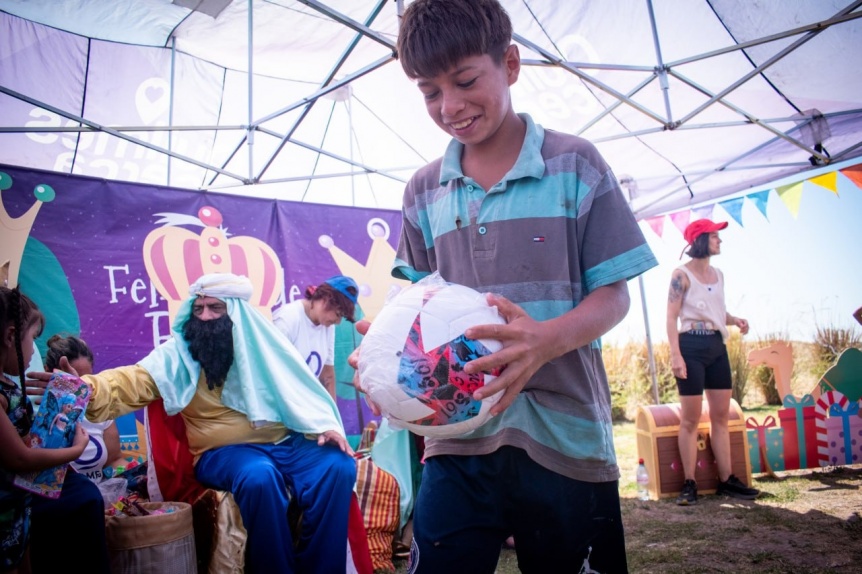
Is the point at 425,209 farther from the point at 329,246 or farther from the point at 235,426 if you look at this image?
the point at 329,246

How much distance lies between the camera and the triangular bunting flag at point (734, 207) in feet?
22.5

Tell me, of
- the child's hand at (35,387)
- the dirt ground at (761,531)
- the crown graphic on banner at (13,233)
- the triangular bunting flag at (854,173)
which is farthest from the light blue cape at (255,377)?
the triangular bunting flag at (854,173)

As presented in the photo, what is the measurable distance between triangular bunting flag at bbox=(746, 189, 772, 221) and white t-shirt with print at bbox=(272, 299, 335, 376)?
5100mm

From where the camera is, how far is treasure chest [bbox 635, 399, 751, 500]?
5223mm

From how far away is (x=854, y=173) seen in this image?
616 cm

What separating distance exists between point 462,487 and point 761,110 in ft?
20.7

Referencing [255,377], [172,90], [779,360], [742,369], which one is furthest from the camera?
[742,369]

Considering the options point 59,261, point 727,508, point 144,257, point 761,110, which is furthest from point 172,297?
point 761,110

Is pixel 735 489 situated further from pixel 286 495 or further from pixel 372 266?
pixel 372 266

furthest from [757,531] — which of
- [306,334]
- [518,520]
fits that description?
[306,334]

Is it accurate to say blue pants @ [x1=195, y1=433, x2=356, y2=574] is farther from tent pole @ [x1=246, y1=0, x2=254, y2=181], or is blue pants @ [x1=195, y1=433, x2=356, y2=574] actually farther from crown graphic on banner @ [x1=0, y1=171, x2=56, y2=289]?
tent pole @ [x1=246, y1=0, x2=254, y2=181]

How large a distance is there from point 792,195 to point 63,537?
287 inches

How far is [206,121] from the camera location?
658 centimetres

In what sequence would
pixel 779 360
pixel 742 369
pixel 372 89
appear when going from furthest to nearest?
1. pixel 742 369
2. pixel 779 360
3. pixel 372 89
